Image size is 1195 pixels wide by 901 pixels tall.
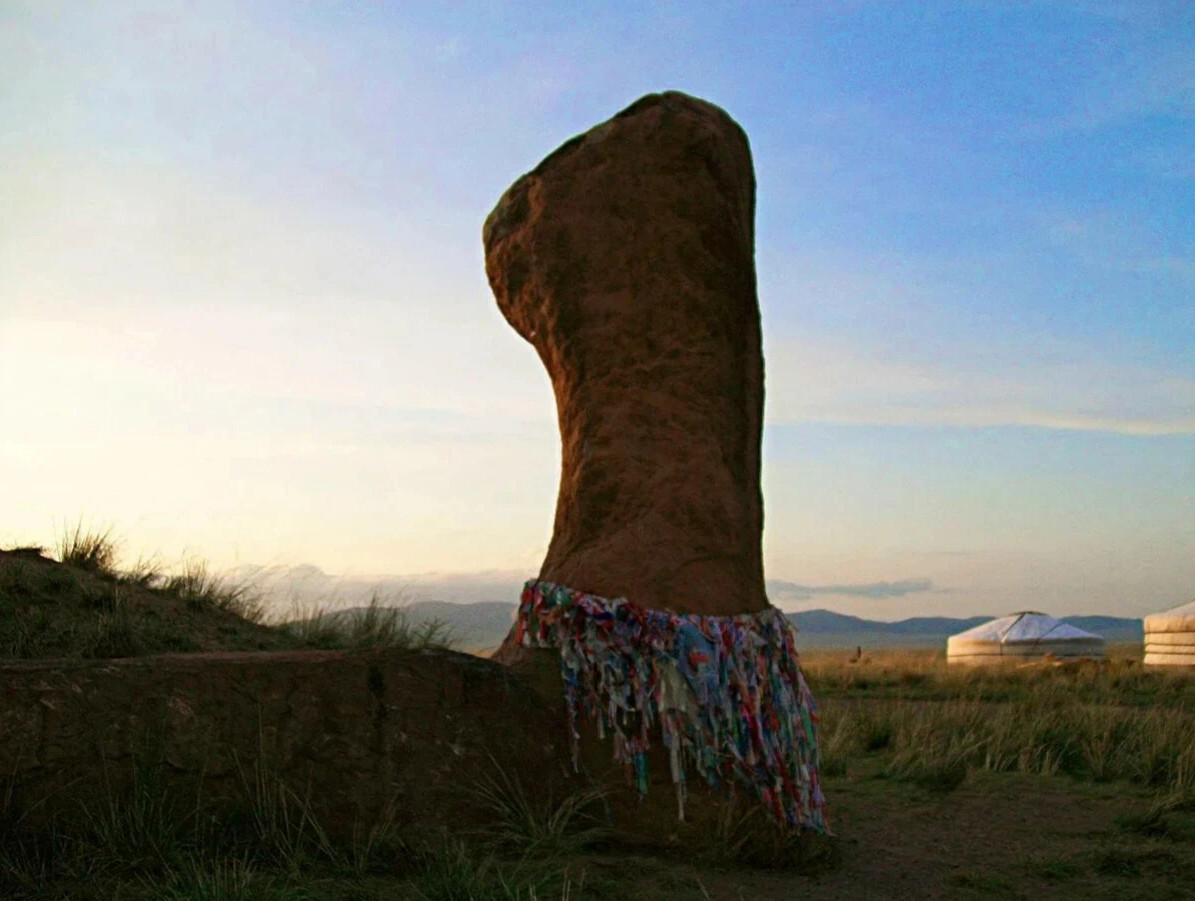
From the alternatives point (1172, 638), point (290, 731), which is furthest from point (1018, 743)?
point (1172, 638)

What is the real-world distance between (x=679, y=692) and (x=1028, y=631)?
2055 centimetres

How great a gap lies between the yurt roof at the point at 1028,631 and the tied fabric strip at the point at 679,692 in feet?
64.4

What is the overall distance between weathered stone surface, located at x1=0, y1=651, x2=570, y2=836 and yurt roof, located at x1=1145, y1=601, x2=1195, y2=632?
18.5 metres

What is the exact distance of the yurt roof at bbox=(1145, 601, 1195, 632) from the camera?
785 inches

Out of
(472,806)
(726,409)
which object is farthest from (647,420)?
(472,806)

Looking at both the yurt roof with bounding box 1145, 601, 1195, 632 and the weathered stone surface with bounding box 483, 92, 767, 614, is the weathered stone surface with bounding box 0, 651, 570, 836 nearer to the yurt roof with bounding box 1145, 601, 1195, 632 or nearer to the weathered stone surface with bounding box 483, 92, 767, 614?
the weathered stone surface with bounding box 483, 92, 767, 614

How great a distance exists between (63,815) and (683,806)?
1855 mm

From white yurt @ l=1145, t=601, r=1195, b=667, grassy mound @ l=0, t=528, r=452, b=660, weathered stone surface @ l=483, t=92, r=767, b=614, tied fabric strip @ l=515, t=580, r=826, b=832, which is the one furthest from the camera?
white yurt @ l=1145, t=601, r=1195, b=667

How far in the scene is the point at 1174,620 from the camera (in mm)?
20234

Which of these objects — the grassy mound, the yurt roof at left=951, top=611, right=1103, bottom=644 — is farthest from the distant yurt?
the grassy mound

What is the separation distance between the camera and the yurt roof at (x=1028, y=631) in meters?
22.6

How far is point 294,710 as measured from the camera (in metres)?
3.82

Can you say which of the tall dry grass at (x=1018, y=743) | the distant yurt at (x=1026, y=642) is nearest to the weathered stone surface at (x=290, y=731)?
the tall dry grass at (x=1018, y=743)

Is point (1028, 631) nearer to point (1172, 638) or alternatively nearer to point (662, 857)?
point (1172, 638)
